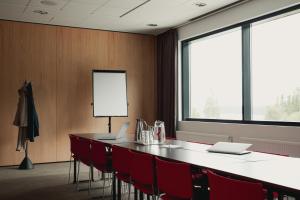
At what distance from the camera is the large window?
5277 mm

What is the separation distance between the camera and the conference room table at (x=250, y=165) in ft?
6.51

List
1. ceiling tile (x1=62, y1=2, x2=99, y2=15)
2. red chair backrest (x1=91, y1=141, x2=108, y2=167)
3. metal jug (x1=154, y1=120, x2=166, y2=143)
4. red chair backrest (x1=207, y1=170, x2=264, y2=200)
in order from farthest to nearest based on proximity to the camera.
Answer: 1. ceiling tile (x1=62, y1=2, x2=99, y2=15)
2. metal jug (x1=154, y1=120, x2=166, y2=143)
3. red chair backrest (x1=91, y1=141, x2=108, y2=167)
4. red chair backrest (x1=207, y1=170, x2=264, y2=200)

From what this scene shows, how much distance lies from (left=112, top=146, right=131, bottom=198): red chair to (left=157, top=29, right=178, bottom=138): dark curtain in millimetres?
3948

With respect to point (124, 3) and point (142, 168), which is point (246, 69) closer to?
point (124, 3)

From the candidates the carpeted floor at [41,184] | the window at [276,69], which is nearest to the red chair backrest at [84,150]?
the carpeted floor at [41,184]

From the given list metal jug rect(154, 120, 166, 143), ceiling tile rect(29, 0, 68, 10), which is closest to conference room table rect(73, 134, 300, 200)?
metal jug rect(154, 120, 166, 143)

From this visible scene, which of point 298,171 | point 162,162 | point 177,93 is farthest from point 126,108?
point 298,171

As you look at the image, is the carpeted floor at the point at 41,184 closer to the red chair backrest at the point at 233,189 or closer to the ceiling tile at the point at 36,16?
the red chair backrest at the point at 233,189

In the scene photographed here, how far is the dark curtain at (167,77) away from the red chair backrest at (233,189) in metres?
5.31

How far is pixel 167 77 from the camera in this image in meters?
7.87

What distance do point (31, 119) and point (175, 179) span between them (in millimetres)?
4627

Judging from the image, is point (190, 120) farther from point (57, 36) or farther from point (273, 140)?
point (57, 36)

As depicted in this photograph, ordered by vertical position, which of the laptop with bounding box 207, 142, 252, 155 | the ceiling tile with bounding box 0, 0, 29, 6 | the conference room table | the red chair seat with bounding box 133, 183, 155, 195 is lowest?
the red chair seat with bounding box 133, 183, 155, 195

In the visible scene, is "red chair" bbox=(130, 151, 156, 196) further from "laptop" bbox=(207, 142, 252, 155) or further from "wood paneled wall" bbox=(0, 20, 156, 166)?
"wood paneled wall" bbox=(0, 20, 156, 166)
